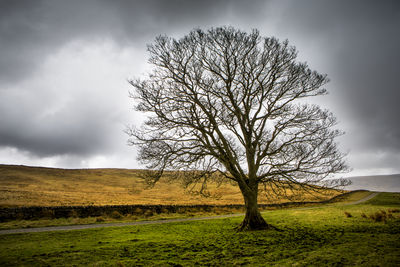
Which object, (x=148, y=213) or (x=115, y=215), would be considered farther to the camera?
(x=148, y=213)

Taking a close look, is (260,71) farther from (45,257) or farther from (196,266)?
(45,257)

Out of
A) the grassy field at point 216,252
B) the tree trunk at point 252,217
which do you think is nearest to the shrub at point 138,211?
the grassy field at point 216,252

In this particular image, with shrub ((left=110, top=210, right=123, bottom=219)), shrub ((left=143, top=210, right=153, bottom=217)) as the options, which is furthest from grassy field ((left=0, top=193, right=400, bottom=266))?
shrub ((left=143, top=210, right=153, bottom=217))

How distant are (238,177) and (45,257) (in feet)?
29.5

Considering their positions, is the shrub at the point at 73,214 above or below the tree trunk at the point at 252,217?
below

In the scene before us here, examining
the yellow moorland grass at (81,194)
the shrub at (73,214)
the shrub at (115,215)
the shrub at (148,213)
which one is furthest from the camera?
the yellow moorland grass at (81,194)

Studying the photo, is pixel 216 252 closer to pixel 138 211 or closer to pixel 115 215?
pixel 115 215

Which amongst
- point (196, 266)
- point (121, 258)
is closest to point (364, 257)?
point (196, 266)

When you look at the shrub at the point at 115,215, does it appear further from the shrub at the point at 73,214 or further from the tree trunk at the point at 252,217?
the tree trunk at the point at 252,217

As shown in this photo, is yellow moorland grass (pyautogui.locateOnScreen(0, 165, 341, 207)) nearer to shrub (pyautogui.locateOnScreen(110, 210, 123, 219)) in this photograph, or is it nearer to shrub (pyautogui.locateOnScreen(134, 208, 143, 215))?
shrub (pyautogui.locateOnScreen(134, 208, 143, 215))

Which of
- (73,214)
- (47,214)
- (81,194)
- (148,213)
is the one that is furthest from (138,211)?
(81,194)

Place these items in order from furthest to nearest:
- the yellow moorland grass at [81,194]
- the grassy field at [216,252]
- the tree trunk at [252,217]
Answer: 1. the yellow moorland grass at [81,194]
2. the tree trunk at [252,217]
3. the grassy field at [216,252]

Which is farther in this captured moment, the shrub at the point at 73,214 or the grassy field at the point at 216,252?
the shrub at the point at 73,214

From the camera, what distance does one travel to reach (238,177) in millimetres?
12094
